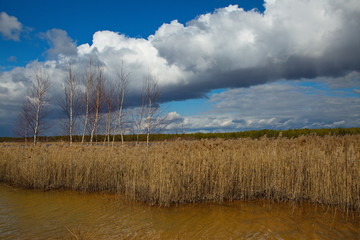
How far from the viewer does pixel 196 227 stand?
5.45m

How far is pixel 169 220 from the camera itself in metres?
5.86

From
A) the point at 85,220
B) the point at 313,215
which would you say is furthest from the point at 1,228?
the point at 313,215

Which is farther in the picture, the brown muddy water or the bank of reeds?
the bank of reeds

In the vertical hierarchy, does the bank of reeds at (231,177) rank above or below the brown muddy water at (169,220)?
above

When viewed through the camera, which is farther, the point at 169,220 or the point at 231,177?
the point at 231,177

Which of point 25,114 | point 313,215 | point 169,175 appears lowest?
point 313,215

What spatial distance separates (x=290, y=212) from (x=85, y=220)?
5257mm

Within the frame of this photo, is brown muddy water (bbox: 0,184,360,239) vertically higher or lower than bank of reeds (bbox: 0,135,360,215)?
lower

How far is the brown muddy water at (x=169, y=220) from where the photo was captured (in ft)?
16.8

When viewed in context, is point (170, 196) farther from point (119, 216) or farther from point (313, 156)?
point (313, 156)

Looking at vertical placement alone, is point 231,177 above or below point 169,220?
above

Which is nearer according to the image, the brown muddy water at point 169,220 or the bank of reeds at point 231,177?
the brown muddy water at point 169,220

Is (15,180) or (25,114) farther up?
(25,114)

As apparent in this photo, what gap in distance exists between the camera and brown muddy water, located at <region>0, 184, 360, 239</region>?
16.8 ft
